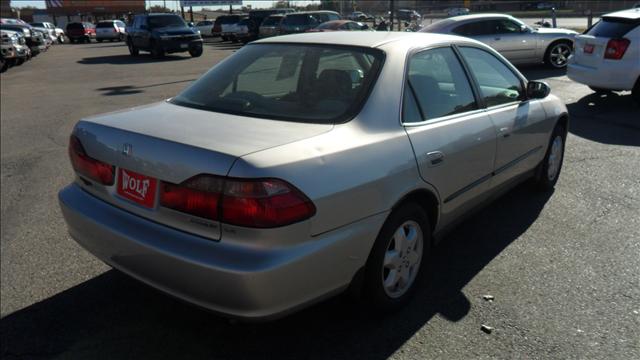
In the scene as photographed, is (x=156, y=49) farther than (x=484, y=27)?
Yes

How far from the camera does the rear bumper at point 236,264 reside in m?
2.35

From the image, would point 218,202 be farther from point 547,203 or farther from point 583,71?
point 583,71

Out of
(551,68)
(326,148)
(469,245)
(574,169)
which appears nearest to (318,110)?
(326,148)

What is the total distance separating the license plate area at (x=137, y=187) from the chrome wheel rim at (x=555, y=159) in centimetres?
375

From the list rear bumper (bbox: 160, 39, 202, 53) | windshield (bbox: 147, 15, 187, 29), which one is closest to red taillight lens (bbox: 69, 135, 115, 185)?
rear bumper (bbox: 160, 39, 202, 53)

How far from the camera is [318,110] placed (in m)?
3.01

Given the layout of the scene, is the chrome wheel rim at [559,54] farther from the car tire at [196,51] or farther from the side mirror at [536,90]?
the car tire at [196,51]

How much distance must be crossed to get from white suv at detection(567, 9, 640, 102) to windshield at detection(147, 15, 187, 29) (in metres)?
17.8

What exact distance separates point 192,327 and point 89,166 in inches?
42.1

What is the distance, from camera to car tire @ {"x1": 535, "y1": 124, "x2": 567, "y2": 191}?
493 centimetres

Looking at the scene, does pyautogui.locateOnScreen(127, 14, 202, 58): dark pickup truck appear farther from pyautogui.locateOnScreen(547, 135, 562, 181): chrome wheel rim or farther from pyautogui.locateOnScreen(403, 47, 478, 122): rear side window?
pyautogui.locateOnScreen(403, 47, 478, 122): rear side window

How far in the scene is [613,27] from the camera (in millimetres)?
8789

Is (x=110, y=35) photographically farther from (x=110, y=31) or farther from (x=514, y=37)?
(x=514, y=37)

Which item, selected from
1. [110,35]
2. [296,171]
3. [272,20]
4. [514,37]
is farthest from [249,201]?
[110,35]
